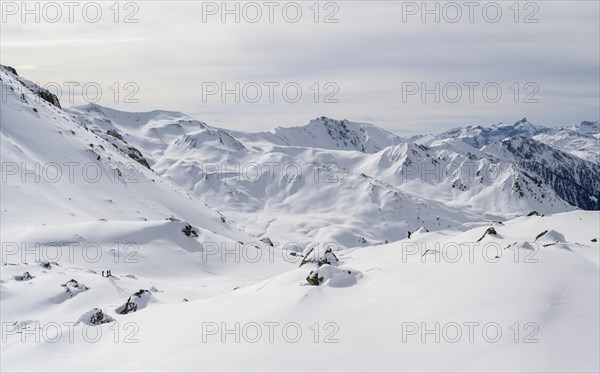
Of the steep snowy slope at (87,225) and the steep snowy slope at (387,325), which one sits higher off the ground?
the steep snowy slope at (387,325)

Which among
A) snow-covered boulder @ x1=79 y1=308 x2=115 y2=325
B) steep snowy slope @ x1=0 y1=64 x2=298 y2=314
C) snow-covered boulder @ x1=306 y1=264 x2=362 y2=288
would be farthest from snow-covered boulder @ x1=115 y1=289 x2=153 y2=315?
snow-covered boulder @ x1=306 y1=264 x2=362 y2=288

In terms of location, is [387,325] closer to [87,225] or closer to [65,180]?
[87,225]

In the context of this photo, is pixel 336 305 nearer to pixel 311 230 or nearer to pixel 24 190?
pixel 24 190

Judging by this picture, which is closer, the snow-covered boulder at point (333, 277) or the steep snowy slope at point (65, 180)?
the snow-covered boulder at point (333, 277)

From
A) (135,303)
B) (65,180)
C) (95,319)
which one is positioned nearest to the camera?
(95,319)

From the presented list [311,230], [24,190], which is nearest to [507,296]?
[24,190]

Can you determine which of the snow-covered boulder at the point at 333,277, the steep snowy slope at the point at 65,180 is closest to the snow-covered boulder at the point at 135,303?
the snow-covered boulder at the point at 333,277

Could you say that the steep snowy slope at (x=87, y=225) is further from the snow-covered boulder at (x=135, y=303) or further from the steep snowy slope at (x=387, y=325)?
the steep snowy slope at (x=387, y=325)

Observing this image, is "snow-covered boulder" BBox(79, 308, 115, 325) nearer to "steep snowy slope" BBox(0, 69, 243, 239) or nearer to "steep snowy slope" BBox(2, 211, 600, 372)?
"steep snowy slope" BBox(2, 211, 600, 372)

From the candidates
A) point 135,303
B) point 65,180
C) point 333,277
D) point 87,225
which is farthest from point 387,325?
point 65,180
